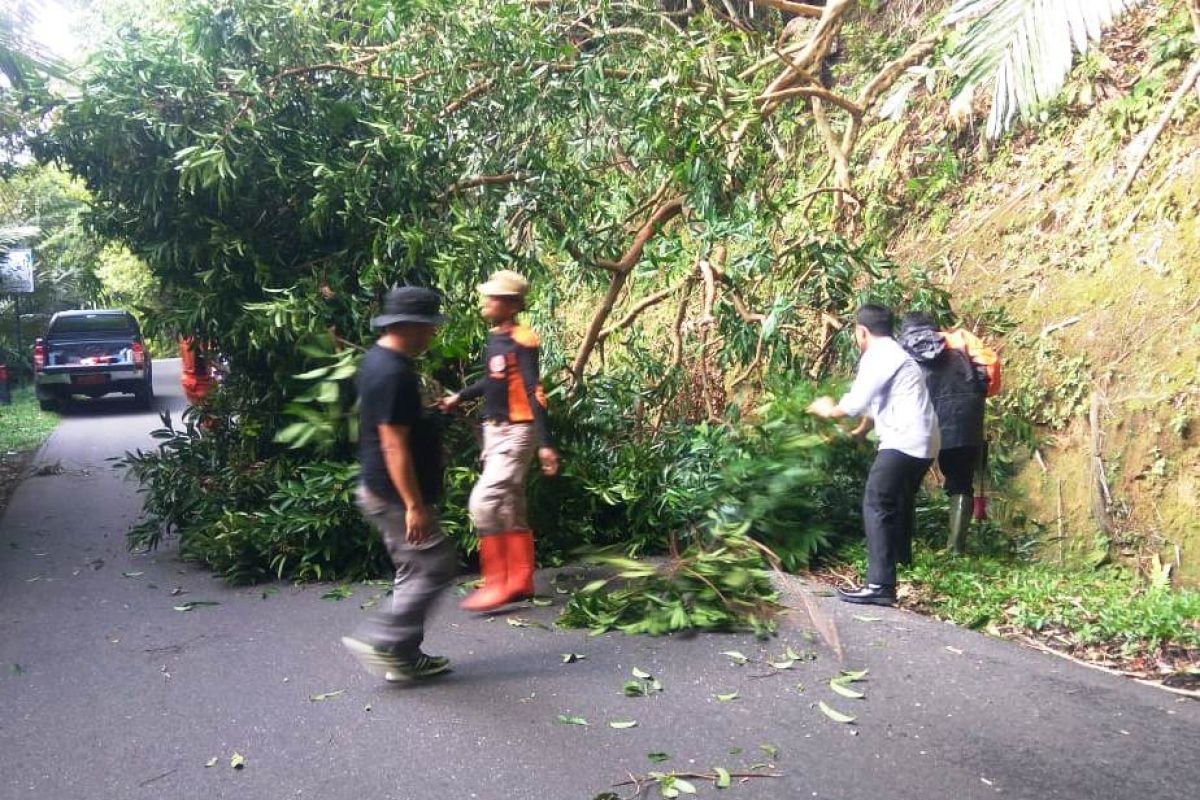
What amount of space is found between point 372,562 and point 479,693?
2398 millimetres

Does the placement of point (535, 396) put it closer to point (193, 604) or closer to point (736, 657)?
point (736, 657)

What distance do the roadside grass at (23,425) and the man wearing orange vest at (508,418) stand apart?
1123cm

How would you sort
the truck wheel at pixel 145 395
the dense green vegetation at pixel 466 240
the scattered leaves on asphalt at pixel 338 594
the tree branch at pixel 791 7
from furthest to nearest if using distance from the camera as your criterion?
1. the truck wheel at pixel 145 395
2. the tree branch at pixel 791 7
3. the dense green vegetation at pixel 466 240
4. the scattered leaves on asphalt at pixel 338 594

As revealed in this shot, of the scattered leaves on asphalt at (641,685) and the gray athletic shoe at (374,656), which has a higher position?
the gray athletic shoe at (374,656)

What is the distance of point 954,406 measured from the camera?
22.5 feet

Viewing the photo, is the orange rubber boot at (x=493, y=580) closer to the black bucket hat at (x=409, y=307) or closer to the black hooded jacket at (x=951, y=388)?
the black bucket hat at (x=409, y=307)

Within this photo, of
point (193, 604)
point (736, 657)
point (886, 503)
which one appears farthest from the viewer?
point (193, 604)

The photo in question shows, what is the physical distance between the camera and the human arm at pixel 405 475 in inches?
183

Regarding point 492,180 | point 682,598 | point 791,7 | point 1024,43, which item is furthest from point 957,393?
point 791,7

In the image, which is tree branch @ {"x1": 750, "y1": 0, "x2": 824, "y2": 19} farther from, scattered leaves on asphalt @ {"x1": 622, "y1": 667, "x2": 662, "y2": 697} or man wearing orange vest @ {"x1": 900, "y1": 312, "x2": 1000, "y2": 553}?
scattered leaves on asphalt @ {"x1": 622, "y1": 667, "x2": 662, "y2": 697}

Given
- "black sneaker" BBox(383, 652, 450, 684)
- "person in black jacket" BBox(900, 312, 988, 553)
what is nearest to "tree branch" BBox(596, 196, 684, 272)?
"person in black jacket" BBox(900, 312, 988, 553)

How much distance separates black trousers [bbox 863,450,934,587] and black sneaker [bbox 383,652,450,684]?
2650 mm

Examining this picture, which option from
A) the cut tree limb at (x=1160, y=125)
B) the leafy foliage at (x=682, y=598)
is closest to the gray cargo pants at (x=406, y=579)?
the leafy foliage at (x=682, y=598)

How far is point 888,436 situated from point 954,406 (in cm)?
91
